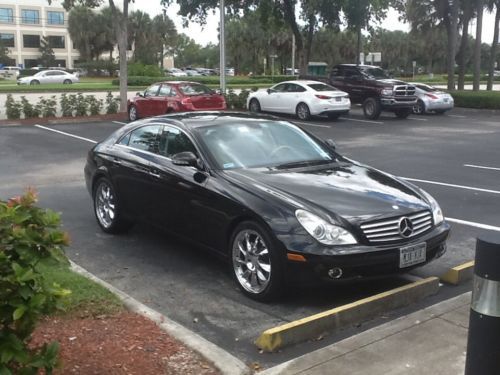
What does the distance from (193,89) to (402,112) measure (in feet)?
27.5

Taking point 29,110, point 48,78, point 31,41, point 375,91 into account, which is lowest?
point 29,110

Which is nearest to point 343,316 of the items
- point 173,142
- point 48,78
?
point 173,142

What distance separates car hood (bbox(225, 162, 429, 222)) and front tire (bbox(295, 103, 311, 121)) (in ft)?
53.9

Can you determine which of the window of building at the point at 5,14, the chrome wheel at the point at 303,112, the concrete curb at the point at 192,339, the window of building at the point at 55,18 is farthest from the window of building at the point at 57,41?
the concrete curb at the point at 192,339

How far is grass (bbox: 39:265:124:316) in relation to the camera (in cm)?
459

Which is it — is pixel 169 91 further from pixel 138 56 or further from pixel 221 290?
pixel 138 56

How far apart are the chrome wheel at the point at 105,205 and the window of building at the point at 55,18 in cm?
10384

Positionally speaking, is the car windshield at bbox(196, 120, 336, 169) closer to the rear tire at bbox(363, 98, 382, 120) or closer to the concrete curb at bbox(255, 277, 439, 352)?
the concrete curb at bbox(255, 277, 439, 352)

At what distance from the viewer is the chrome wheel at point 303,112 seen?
2209cm

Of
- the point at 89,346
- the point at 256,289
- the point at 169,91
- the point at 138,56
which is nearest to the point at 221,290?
the point at 256,289

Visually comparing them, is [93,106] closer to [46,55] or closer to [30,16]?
[46,55]

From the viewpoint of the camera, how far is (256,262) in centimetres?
500

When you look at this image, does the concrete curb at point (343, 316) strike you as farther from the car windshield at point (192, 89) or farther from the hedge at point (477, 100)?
the hedge at point (477, 100)

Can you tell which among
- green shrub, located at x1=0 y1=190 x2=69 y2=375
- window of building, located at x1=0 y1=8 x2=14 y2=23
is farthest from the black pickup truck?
window of building, located at x1=0 y1=8 x2=14 y2=23
